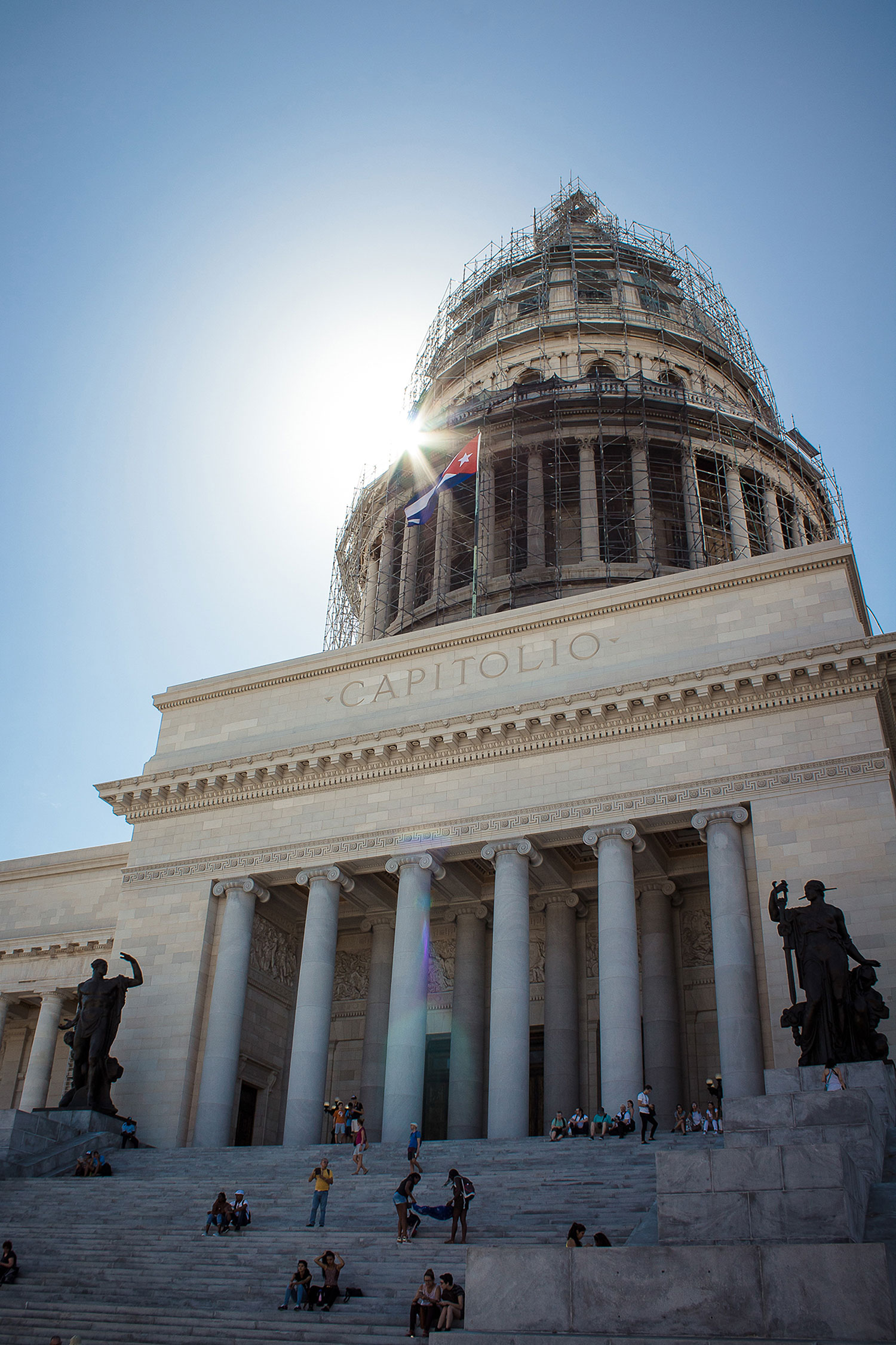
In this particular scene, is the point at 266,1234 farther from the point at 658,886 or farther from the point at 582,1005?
the point at 658,886

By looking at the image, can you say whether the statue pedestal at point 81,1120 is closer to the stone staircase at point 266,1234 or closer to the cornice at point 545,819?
the stone staircase at point 266,1234

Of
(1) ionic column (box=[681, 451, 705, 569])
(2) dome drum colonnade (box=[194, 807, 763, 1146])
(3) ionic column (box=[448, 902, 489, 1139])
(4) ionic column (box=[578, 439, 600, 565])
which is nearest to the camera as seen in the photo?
(2) dome drum colonnade (box=[194, 807, 763, 1146])

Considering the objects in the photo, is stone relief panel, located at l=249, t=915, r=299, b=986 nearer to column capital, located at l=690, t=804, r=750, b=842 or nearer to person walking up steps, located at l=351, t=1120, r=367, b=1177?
person walking up steps, located at l=351, t=1120, r=367, b=1177

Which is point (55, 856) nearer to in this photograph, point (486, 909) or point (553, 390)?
point (486, 909)

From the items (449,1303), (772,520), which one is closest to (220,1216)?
(449,1303)

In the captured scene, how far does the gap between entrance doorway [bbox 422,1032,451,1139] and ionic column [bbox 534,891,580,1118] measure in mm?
3074

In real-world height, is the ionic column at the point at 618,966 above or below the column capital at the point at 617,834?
below

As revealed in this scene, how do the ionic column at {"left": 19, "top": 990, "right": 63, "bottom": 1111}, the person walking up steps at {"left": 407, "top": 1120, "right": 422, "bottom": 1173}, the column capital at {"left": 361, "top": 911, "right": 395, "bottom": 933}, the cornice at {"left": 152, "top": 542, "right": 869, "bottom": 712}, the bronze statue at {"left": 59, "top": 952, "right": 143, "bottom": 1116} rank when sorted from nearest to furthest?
the person walking up steps at {"left": 407, "top": 1120, "right": 422, "bottom": 1173} < the bronze statue at {"left": 59, "top": 952, "right": 143, "bottom": 1116} < the cornice at {"left": 152, "top": 542, "right": 869, "bottom": 712} < the column capital at {"left": 361, "top": 911, "right": 395, "bottom": 933} < the ionic column at {"left": 19, "top": 990, "right": 63, "bottom": 1111}

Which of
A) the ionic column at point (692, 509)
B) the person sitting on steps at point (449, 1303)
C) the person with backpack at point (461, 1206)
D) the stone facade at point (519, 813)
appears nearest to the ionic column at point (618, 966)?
the stone facade at point (519, 813)

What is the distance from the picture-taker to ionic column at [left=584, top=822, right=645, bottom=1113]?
2339cm

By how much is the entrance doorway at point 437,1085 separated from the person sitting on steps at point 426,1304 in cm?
1676

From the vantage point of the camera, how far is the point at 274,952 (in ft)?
102

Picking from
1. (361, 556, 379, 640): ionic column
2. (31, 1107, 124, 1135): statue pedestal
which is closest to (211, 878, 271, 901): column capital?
(31, 1107, 124, 1135): statue pedestal

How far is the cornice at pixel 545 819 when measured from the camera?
2416cm
